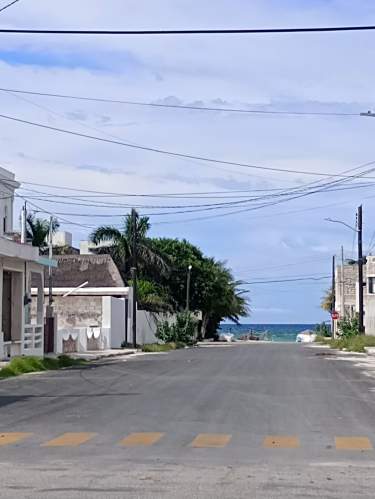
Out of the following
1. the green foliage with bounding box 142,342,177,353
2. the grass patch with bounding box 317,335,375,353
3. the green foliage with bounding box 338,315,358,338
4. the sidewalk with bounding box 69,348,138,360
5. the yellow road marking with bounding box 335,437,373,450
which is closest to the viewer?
the yellow road marking with bounding box 335,437,373,450

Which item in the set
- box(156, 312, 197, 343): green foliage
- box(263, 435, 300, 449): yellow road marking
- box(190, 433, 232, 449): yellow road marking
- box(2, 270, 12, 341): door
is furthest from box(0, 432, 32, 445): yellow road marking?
box(156, 312, 197, 343): green foliage

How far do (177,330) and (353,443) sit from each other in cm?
5524

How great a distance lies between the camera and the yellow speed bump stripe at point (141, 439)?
1408 centimetres

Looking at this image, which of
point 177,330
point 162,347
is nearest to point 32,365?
point 162,347

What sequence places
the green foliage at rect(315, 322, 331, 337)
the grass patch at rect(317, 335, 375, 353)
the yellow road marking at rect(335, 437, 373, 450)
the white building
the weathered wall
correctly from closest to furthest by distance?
the yellow road marking at rect(335, 437, 373, 450) → the white building → the grass patch at rect(317, 335, 375, 353) → the weathered wall → the green foliage at rect(315, 322, 331, 337)

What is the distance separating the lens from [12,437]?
15.0 metres

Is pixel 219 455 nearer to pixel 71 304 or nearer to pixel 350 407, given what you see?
pixel 350 407

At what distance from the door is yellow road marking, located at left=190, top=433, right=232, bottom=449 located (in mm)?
25679

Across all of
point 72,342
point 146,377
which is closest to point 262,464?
point 146,377

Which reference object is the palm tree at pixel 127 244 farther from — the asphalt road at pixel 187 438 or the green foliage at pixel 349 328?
the asphalt road at pixel 187 438

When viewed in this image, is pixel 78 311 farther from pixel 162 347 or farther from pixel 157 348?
pixel 162 347

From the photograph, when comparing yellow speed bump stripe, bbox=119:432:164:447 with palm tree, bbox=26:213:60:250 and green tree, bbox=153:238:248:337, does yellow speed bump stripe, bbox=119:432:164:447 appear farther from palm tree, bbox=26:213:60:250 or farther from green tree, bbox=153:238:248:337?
green tree, bbox=153:238:248:337

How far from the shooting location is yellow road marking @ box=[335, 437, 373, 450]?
45.5 ft

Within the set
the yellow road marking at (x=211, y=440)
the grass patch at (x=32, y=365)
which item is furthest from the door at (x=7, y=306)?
the yellow road marking at (x=211, y=440)
